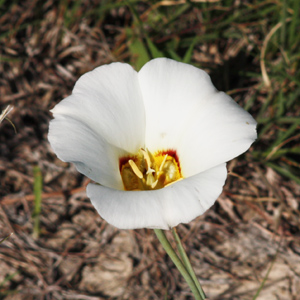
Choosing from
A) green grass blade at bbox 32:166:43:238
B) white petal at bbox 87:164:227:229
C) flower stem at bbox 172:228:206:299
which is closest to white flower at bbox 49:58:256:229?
white petal at bbox 87:164:227:229

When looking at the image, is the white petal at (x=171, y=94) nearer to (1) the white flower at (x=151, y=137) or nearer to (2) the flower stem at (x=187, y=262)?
(1) the white flower at (x=151, y=137)

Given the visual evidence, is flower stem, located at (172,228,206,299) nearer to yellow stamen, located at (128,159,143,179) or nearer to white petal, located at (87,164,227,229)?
white petal, located at (87,164,227,229)

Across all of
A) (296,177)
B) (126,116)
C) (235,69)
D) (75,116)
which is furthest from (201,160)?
(235,69)

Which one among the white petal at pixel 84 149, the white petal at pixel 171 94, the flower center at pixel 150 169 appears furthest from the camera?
the flower center at pixel 150 169

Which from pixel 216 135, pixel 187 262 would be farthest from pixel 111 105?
pixel 187 262

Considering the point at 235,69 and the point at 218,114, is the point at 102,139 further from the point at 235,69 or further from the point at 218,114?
the point at 235,69

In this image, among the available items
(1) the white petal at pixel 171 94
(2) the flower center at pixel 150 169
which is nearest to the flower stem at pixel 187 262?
(2) the flower center at pixel 150 169

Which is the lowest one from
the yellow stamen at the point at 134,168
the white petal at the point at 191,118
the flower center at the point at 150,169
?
the flower center at the point at 150,169
